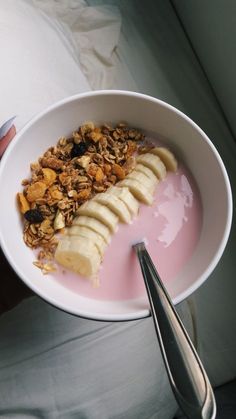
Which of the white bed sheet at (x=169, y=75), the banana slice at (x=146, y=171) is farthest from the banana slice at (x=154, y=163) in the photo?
the white bed sheet at (x=169, y=75)

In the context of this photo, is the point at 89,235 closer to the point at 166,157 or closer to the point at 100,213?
the point at 100,213

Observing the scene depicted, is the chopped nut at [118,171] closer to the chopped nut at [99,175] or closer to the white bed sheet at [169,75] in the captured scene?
the chopped nut at [99,175]

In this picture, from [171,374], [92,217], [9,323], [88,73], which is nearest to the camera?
[171,374]

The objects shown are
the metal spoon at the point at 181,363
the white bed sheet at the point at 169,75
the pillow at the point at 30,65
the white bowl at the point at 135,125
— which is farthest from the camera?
the white bed sheet at the point at 169,75

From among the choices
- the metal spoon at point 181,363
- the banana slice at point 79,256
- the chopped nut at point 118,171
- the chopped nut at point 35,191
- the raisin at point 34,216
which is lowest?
the metal spoon at point 181,363

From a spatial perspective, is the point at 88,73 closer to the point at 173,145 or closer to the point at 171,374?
the point at 173,145

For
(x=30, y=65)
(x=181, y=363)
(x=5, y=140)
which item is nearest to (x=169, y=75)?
(x=30, y=65)

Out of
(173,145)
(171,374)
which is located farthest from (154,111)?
(171,374)

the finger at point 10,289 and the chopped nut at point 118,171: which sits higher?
the chopped nut at point 118,171
